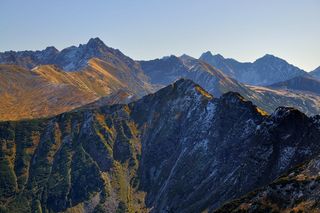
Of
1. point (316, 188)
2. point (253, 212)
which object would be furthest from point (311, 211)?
point (253, 212)

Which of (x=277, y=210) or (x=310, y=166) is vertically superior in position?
(x=310, y=166)

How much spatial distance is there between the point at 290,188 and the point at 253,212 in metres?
18.3

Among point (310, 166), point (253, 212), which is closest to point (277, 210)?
point (253, 212)

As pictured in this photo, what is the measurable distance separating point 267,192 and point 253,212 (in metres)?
12.2

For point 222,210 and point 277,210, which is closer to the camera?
point 277,210

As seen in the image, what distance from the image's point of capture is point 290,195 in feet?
591

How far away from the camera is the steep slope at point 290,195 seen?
170m

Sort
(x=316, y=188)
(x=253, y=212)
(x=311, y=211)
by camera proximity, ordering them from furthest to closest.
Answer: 1. (x=253, y=212)
2. (x=316, y=188)
3. (x=311, y=211)

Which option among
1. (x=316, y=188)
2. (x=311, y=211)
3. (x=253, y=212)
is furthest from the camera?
(x=253, y=212)

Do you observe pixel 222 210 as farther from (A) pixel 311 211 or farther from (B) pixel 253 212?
(A) pixel 311 211

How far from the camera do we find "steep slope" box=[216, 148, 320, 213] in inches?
6708

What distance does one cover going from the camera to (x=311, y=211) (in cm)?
16088

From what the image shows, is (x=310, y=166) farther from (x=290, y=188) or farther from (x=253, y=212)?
(x=253, y=212)

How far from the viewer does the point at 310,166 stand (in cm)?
19362
